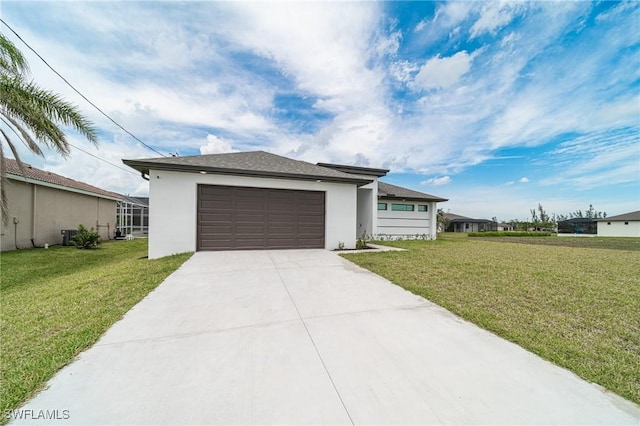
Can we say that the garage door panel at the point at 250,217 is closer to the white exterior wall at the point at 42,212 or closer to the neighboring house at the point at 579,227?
the white exterior wall at the point at 42,212

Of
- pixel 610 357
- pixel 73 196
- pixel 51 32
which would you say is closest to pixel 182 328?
pixel 610 357

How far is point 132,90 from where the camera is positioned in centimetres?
901

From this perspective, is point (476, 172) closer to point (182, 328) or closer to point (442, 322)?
point (442, 322)

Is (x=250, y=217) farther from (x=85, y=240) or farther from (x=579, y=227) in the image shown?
(x=579, y=227)

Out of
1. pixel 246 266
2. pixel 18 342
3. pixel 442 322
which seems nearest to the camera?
pixel 18 342

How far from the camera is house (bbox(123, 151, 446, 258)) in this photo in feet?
25.7

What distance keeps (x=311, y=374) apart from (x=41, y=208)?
1619cm

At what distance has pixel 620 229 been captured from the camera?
101ft

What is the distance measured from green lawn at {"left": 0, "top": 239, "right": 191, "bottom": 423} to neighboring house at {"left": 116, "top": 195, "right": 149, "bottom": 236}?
39.4 feet

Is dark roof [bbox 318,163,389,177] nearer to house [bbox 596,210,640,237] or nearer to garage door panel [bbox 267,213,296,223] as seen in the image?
garage door panel [bbox 267,213,296,223]

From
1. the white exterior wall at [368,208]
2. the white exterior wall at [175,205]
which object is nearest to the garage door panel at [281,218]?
the white exterior wall at [175,205]

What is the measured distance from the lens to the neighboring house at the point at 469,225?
42844 mm

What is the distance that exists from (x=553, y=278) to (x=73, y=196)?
21168 millimetres

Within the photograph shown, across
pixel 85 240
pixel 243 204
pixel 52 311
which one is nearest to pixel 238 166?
pixel 243 204
